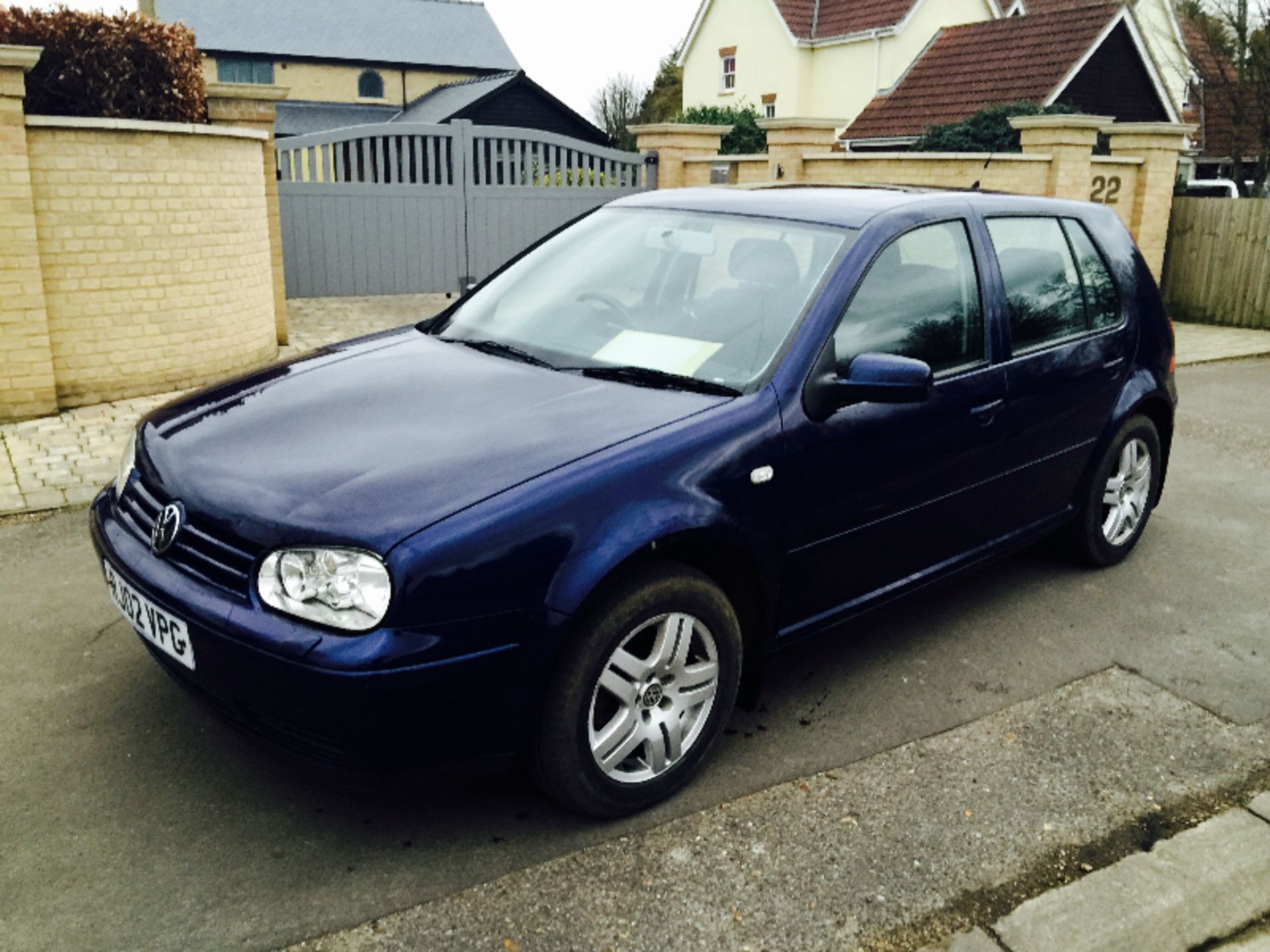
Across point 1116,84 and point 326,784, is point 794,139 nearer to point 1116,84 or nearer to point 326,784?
point 326,784

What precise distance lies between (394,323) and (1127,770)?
9239 millimetres

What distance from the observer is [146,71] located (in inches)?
328

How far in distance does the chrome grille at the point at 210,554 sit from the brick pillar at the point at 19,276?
491 centimetres

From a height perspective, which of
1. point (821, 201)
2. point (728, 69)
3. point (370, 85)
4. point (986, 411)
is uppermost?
point (370, 85)

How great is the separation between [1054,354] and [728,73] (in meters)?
33.9

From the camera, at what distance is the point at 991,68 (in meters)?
23.8

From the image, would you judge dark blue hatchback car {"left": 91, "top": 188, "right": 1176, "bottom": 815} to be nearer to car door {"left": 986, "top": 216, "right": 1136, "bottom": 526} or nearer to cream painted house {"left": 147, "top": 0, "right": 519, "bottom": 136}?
car door {"left": 986, "top": 216, "right": 1136, "bottom": 526}

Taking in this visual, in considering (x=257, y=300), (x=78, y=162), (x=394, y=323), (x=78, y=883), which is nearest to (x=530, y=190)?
(x=394, y=323)

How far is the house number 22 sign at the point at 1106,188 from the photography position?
13.9m

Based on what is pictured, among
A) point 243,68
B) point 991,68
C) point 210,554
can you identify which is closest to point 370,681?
point 210,554

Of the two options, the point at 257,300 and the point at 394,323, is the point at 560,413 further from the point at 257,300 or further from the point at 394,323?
the point at 394,323

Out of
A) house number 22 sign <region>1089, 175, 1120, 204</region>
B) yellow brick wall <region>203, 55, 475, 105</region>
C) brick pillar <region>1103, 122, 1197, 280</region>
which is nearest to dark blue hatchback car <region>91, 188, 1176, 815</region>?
house number 22 sign <region>1089, 175, 1120, 204</region>

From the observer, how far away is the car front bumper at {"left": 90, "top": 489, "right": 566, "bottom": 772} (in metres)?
2.69

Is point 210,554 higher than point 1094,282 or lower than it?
lower
